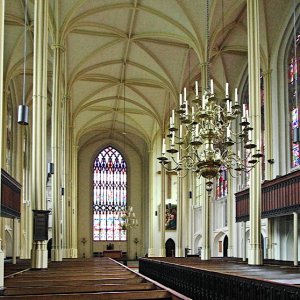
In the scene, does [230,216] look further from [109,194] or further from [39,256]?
[109,194]

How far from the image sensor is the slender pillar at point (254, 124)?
14.1 metres

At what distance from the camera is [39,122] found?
1422 cm

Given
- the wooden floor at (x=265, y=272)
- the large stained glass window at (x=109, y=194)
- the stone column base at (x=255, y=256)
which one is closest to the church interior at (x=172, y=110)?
the stone column base at (x=255, y=256)

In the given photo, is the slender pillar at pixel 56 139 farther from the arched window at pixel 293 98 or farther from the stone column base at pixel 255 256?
the arched window at pixel 293 98

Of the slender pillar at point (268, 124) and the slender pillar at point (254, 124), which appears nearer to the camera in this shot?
the slender pillar at point (254, 124)

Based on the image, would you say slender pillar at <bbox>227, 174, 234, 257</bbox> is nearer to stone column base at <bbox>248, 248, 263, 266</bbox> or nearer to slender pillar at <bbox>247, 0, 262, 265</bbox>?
slender pillar at <bbox>247, 0, 262, 265</bbox>

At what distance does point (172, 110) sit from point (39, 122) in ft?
17.4

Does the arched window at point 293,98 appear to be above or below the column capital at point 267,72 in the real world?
below

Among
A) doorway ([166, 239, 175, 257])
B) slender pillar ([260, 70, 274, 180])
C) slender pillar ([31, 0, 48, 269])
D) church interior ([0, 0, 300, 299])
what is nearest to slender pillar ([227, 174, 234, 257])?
church interior ([0, 0, 300, 299])

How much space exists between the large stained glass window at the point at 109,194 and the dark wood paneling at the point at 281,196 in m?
22.4

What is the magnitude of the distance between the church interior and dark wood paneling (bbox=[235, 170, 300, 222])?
64 millimetres

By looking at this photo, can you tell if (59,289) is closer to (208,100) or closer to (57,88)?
(208,100)

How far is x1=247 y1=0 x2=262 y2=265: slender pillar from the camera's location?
1414 cm

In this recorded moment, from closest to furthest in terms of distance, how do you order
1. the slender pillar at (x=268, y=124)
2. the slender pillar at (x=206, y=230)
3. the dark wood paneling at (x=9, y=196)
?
the dark wood paneling at (x=9, y=196)
the slender pillar at (x=206, y=230)
the slender pillar at (x=268, y=124)
